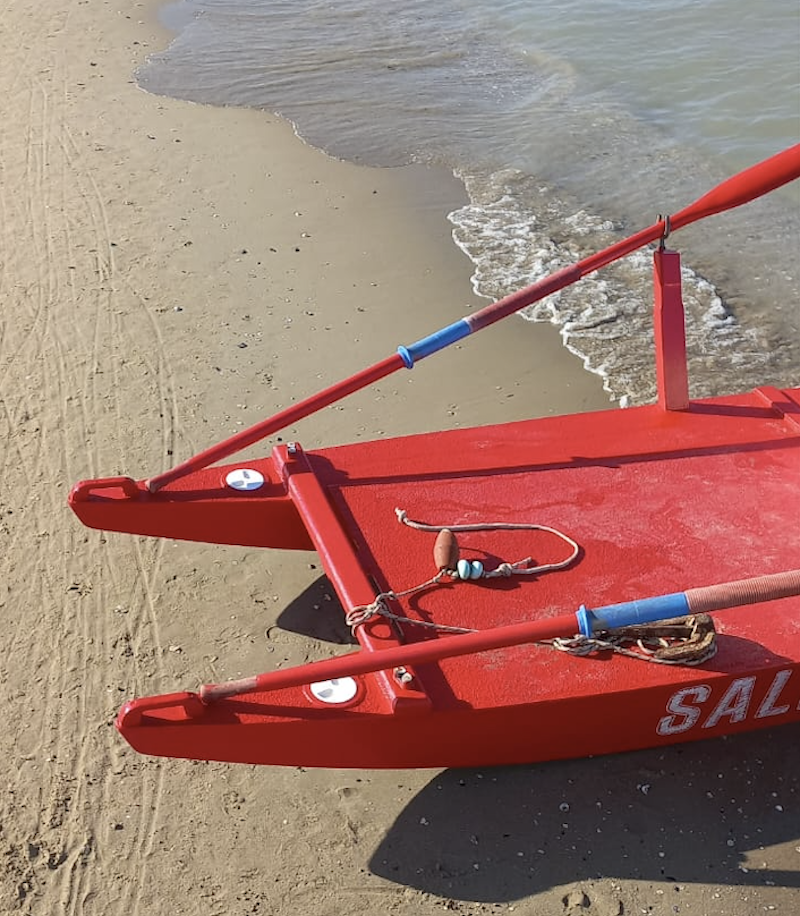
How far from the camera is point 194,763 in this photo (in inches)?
143

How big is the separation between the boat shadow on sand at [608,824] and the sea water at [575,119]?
232 centimetres

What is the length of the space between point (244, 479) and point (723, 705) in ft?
5.82

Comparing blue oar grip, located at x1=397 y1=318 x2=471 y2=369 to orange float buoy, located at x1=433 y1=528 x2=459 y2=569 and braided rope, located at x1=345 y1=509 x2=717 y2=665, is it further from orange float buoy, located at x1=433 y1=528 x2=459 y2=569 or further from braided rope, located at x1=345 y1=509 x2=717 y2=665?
braided rope, located at x1=345 y1=509 x2=717 y2=665

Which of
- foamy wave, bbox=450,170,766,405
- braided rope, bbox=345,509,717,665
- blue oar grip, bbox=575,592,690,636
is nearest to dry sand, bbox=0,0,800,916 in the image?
foamy wave, bbox=450,170,766,405

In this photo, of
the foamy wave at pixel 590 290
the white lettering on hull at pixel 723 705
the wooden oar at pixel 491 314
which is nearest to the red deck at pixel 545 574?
the white lettering on hull at pixel 723 705

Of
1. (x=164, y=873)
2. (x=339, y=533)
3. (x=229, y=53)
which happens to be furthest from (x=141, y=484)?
(x=229, y=53)

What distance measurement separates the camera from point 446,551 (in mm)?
3609

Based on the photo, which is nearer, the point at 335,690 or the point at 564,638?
the point at 335,690

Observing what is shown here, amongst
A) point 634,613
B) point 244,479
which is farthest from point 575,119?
point 634,613

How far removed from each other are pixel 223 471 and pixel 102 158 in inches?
181

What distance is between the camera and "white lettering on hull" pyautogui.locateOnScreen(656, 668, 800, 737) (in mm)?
3330

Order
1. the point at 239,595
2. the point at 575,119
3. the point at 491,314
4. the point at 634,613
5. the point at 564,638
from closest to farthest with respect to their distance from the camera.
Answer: the point at 634,613, the point at 564,638, the point at 491,314, the point at 239,595, the point at 575,119

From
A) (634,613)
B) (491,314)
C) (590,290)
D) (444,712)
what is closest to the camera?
(634,613)

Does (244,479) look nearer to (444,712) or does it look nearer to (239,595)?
(239,595)
